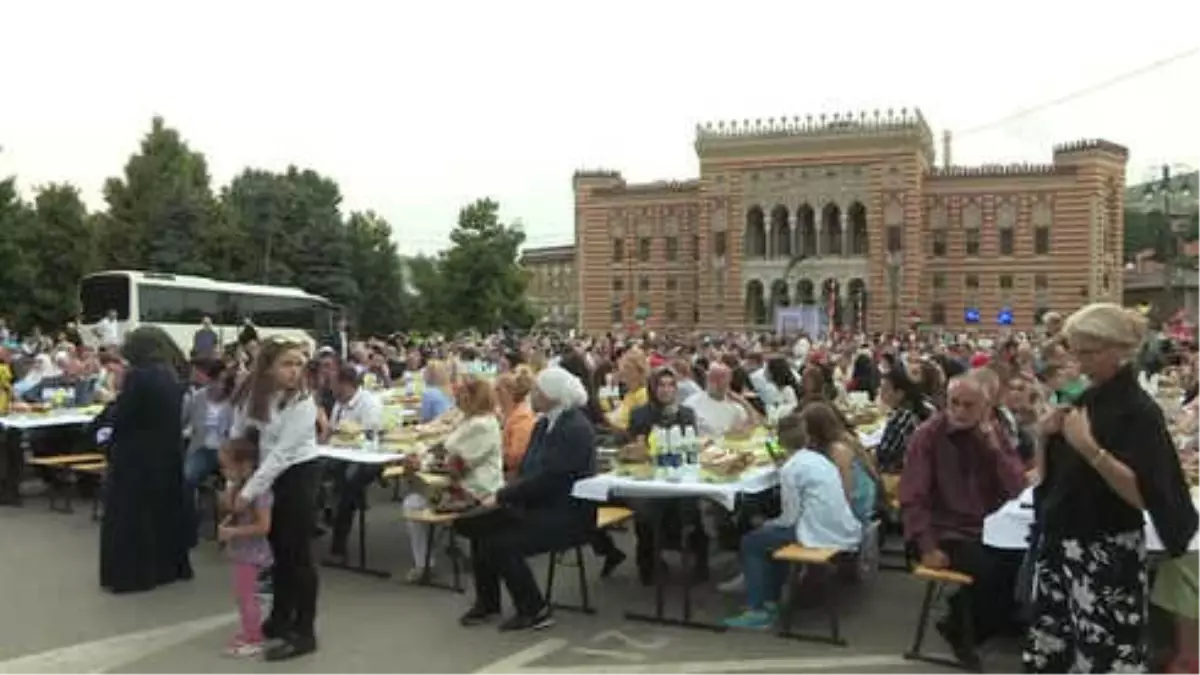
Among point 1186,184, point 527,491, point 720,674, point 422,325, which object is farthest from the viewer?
point 422,325

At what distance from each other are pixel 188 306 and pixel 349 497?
2623 cm

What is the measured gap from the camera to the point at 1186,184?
3822 centimetres

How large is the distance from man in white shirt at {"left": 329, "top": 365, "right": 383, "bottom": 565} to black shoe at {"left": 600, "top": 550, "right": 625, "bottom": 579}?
178 centimetres

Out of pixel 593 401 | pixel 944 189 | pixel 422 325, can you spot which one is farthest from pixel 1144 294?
pixel 593 401

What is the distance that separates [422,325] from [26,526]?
50519 millimetres

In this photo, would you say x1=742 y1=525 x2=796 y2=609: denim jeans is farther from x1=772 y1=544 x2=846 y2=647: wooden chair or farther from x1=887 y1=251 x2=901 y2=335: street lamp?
x1=887 y1=251 x2=901 y2=335: street lamp

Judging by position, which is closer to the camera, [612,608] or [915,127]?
[612,608]

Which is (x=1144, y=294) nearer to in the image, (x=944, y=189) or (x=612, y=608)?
(x=944, y=189)

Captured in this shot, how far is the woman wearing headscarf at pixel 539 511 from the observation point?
643 centimetres

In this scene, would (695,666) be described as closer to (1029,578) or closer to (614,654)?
(614,654)

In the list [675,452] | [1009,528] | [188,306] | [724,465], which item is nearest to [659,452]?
[675,452]

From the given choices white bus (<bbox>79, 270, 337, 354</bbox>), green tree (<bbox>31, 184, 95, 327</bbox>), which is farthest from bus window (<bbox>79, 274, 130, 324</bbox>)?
green tree (<bbox>31, 184, 95, 327</bbox>)

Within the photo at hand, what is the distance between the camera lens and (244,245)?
4950 cm

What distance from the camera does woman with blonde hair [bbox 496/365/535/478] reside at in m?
7.46
